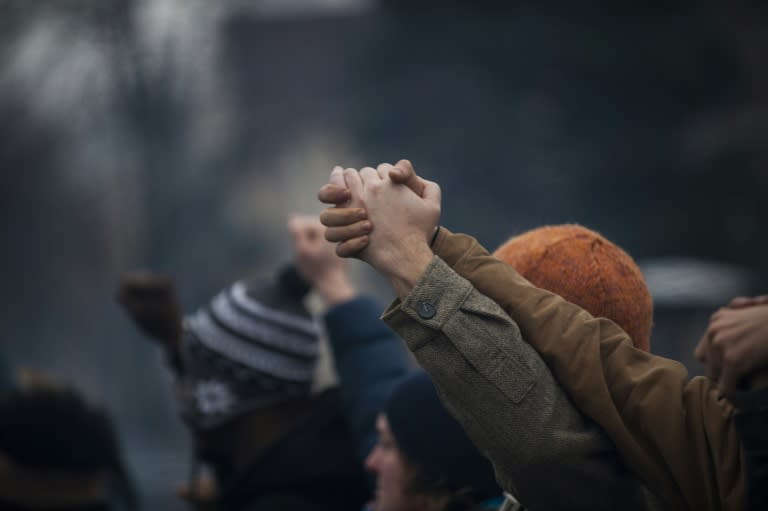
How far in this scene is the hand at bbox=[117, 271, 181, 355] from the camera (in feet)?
7.49

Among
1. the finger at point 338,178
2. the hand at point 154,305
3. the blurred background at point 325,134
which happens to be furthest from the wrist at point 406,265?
the blurred background at point 325,134

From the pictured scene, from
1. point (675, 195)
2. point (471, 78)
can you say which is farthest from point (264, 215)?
point (675, 195)

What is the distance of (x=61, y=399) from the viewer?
90.7 inches

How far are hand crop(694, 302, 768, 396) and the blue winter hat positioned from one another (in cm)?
40

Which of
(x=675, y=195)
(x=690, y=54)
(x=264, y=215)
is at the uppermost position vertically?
(x=690, y=54)

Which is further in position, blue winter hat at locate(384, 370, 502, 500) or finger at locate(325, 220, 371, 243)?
blue winter hat at locate(384, 370, 502, 500)

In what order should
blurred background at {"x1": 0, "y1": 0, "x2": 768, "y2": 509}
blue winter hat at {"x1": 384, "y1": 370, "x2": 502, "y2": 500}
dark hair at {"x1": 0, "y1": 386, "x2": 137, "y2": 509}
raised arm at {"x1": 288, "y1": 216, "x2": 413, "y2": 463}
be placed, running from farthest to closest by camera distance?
blurred background at {"x1": 0, "y1": 0, "x2": 768, "y2": 509}
dark hair at {"x1": 0, "y1": 386, "x2": 137, "y2": 509}
raised arm at {"x1": 288, "y1": 216, "x2": 413, "y2": 463}
blue winter hat at {"x1": 384, "y1": 370, "x2": 502, "y2": 500}

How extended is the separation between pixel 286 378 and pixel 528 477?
1121mm

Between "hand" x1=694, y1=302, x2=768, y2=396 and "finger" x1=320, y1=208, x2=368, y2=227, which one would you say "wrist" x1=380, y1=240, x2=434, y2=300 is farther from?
"hand" x1=694, y1=302, x2=768, y2=396

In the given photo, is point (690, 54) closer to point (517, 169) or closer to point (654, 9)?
point (654, 9)

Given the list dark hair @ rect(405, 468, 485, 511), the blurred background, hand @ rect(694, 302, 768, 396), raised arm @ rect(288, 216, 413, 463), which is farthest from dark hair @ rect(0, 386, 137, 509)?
the blurred background

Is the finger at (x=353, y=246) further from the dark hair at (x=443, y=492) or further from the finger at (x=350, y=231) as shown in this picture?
the dark hair at (x=443, y=492)

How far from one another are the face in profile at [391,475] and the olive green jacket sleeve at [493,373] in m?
0.46

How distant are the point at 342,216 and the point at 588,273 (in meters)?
0.38
